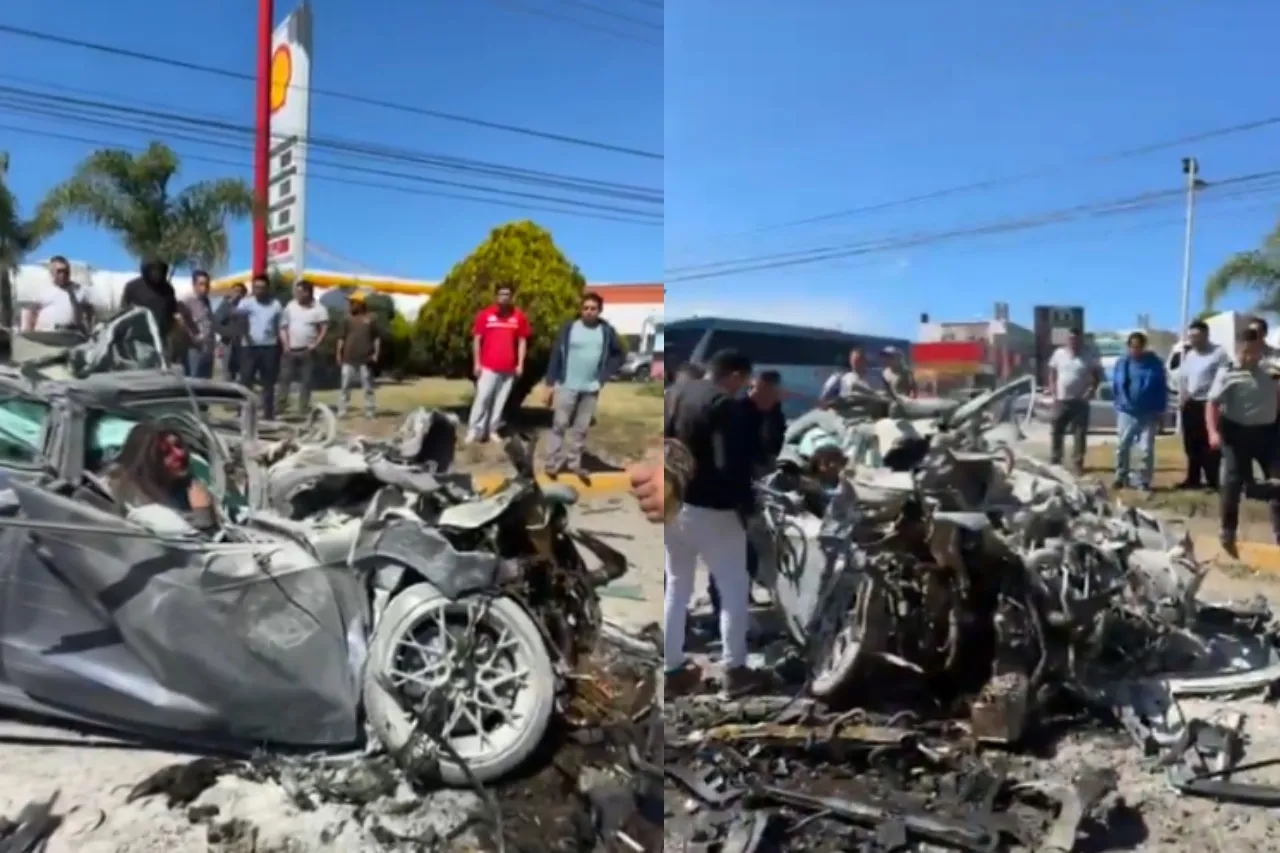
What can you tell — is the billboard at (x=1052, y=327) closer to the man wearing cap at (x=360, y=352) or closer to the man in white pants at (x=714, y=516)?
the man in white pants at (x=714, y=516)

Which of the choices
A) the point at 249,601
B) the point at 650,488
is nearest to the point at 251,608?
the point at 249,601

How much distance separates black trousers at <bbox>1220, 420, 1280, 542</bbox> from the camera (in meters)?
3.89

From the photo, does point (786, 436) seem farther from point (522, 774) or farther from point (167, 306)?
point (167, 306)

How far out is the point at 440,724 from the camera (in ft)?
6.43

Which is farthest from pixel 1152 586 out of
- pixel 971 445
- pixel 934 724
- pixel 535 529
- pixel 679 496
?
pixel 535 529

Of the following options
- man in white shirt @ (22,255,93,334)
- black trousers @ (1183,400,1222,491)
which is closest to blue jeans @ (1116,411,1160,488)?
black trousers @ (1183,400,1222,491)

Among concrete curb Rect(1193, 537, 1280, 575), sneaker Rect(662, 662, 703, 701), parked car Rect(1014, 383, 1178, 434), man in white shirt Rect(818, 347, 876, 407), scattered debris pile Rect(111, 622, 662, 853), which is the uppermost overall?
man in white shirt Rect(818, 347, 876, 407)

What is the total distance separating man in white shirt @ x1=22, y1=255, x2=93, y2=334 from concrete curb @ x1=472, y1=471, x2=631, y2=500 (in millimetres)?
724

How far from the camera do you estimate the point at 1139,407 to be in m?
4.13

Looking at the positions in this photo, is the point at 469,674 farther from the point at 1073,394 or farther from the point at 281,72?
the point at 1073,394

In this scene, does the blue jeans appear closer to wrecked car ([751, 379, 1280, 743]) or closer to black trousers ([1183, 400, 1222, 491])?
black trousers ([1183, 400, 1222, 491])

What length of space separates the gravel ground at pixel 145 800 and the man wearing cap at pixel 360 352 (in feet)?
1.83

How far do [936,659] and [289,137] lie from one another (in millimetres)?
1755

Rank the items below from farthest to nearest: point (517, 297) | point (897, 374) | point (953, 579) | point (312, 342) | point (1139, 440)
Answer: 1. point (1139, 440)
2. point (897, 374)
3. point (953, 579)
4. point (312, 342)
5. point (517, 297)
